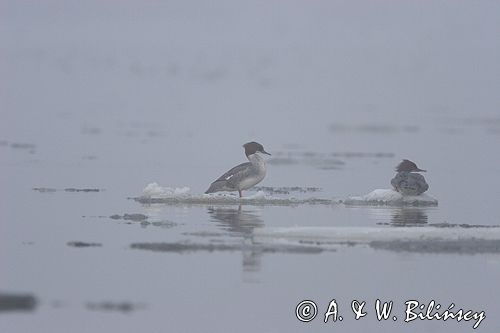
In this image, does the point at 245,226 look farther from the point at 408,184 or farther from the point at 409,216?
the point at 408,184

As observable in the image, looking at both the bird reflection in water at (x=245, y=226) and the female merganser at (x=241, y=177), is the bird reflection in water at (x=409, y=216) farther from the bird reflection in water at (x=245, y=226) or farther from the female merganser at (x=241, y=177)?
the female merganser at (x=241, y=177)

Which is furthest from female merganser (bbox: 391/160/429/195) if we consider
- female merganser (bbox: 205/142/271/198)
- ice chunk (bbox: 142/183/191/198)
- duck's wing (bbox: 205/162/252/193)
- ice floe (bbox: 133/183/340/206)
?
ice chunk (bbox: 142/183/191/198)

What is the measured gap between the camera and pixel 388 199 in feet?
61.4

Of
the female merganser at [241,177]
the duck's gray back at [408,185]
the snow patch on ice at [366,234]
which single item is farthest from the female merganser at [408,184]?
the snow patch on ice at [366,234]

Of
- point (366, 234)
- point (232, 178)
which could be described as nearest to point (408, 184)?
point (232, 178)

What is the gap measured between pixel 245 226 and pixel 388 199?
317 centimetres

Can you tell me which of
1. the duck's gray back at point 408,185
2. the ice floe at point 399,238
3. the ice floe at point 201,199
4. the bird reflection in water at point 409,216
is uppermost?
the duck's gray back at point 408,185

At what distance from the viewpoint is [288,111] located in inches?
1939

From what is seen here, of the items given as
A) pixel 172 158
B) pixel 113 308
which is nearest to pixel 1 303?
pixel 113 308

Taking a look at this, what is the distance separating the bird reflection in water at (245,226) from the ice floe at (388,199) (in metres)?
1.57

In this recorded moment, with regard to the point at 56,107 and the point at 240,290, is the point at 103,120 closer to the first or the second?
the point at 56,107

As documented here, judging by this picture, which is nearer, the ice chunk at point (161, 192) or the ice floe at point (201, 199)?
the ice floe at point (201, 199)

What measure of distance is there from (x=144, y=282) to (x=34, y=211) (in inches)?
191

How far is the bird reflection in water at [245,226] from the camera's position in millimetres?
13576
